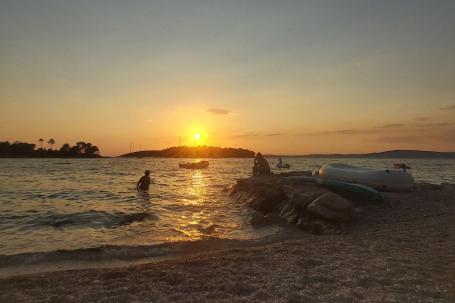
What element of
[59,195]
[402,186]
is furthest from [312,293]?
[59,195]

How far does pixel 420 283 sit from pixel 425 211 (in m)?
8.88

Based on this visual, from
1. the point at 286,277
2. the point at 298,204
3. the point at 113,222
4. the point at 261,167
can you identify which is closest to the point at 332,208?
the point at 298,204

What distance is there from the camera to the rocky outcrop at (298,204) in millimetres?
12758

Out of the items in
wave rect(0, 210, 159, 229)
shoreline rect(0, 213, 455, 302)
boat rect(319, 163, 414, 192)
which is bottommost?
wave rect(0, 210, 159, 229)

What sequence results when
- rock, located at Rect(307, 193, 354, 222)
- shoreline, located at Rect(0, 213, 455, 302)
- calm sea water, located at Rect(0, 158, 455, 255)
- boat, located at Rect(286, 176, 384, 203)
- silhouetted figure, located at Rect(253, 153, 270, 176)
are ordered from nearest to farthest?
1. shoreline, located at Rect(0, 213, 455, 302)
2. calm sea water, located at Rect(0, 158, 455, 255)
3. rock, located at Rect(307, 193, 354, 222)
4. boat, located at Rect(286, 176, 384, 203)
5. silhouetted figure, located at Rect(253, 153, 270, 176)

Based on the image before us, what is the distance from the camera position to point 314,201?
13516 millimetres

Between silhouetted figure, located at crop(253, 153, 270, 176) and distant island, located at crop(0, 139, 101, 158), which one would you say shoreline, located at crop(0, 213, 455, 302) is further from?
distant island, located at crop(0, 139, 101, 158)

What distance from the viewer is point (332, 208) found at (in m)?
12.9

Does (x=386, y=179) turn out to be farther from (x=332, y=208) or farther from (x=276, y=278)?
(x=276, y=278)

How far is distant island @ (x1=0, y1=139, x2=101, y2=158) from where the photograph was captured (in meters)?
164

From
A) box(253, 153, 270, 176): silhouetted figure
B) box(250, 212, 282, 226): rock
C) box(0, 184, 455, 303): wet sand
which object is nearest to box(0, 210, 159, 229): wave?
box(250, 212, 282, 226): rock

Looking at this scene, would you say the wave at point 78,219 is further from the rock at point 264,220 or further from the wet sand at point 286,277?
the wet sand at point 286,277

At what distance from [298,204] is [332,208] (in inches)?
68.9

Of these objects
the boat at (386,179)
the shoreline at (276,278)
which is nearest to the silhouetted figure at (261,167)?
the boat at (386,179)
